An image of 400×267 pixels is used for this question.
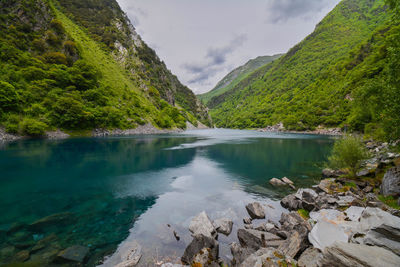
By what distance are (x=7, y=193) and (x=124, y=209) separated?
10318 millimetres

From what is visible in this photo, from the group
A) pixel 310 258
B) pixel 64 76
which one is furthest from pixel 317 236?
pixel 64 76

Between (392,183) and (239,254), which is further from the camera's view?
(392,183)

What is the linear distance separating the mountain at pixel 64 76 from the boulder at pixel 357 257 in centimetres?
6582

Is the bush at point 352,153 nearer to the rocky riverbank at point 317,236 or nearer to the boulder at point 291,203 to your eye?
the rocky riverbank at point 317,236

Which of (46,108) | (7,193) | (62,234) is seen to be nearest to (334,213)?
(62,234)

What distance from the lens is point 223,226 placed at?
9344 millimetres

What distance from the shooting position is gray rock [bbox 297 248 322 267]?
477 cm

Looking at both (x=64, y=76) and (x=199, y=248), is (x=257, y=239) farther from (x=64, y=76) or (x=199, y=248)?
(x=64, y=76)

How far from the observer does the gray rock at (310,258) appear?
15.7ft

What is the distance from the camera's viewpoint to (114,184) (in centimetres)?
1720

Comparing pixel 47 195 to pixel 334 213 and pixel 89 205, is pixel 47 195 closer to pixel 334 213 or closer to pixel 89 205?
pixel 89 205

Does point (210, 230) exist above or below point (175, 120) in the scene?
below

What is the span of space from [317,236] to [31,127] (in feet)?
215

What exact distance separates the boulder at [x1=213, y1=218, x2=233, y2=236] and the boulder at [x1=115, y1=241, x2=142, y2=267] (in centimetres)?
398
